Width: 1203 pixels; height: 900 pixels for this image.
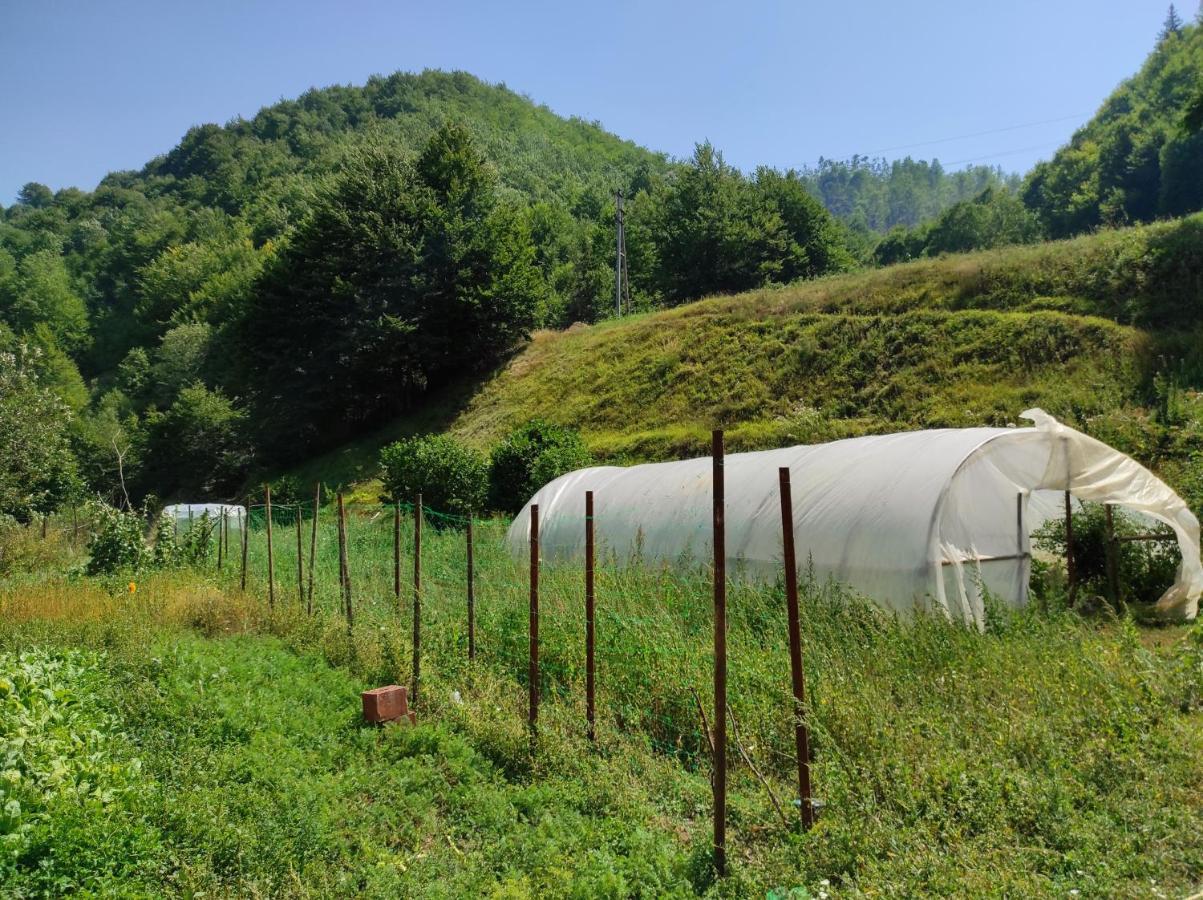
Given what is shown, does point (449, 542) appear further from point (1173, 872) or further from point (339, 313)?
point (339, 313)

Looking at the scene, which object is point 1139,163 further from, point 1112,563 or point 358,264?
point 1112,563

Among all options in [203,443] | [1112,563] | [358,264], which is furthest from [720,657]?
[203,443]

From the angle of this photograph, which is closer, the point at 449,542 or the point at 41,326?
the point at 449,542

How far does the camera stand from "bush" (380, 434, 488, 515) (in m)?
22.8

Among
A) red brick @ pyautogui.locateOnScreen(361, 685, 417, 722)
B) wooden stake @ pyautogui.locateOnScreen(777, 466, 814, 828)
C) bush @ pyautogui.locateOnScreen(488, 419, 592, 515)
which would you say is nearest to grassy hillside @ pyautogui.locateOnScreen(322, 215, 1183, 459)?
bush @ pyautogui.locateOnScreen(488, 419, 592, 515)

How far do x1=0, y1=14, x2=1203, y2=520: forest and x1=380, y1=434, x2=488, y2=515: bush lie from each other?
997 centimetres

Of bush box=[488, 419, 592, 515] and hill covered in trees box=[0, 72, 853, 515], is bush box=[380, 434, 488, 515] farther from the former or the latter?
hill covered in trees box=[0, 72, 853, 515]

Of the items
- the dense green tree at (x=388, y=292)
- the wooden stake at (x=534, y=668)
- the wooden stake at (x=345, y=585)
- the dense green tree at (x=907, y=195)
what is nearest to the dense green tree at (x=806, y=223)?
the dense green tree at (x=388, y=292)

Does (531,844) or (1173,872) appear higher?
(1173,872)

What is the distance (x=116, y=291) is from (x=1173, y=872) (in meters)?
95.8

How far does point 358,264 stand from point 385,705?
114ft

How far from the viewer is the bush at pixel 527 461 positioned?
20.8m

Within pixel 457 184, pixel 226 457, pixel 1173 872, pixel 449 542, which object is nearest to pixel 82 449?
pixel 226 457

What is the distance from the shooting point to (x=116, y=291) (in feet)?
270
